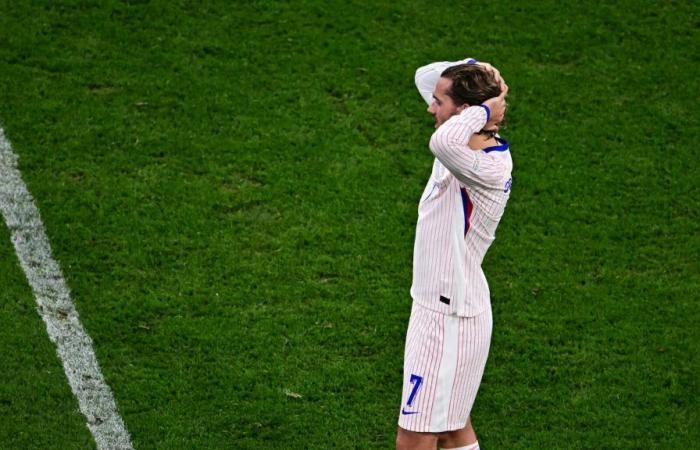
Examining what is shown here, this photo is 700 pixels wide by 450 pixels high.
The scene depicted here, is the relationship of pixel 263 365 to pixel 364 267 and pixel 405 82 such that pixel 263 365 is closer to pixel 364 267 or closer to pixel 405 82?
pixel 364 267

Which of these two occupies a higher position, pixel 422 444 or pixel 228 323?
pixel 422 444

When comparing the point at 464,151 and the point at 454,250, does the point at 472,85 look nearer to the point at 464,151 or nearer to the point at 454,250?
the point at 464,151

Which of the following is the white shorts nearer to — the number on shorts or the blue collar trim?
the number on shorts

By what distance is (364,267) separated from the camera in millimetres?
7520

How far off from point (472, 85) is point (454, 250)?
0.69 metres

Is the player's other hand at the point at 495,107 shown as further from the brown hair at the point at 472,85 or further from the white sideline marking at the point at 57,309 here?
the white sideline marking at the point at 57,309

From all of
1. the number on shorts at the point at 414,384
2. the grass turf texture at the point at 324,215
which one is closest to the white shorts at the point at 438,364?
the number on shorts at the point at 414,384

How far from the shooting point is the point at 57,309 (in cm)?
696

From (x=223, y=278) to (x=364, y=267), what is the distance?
936mm

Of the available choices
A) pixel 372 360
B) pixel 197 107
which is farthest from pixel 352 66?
pixel 372 360

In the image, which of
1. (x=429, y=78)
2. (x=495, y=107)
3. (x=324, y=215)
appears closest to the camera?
(x=495, y=107)

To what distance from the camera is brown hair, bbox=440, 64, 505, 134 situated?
4676 millimetres

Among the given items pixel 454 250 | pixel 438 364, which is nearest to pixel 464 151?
pixel 454 250

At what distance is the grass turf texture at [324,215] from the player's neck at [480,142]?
2.06m
